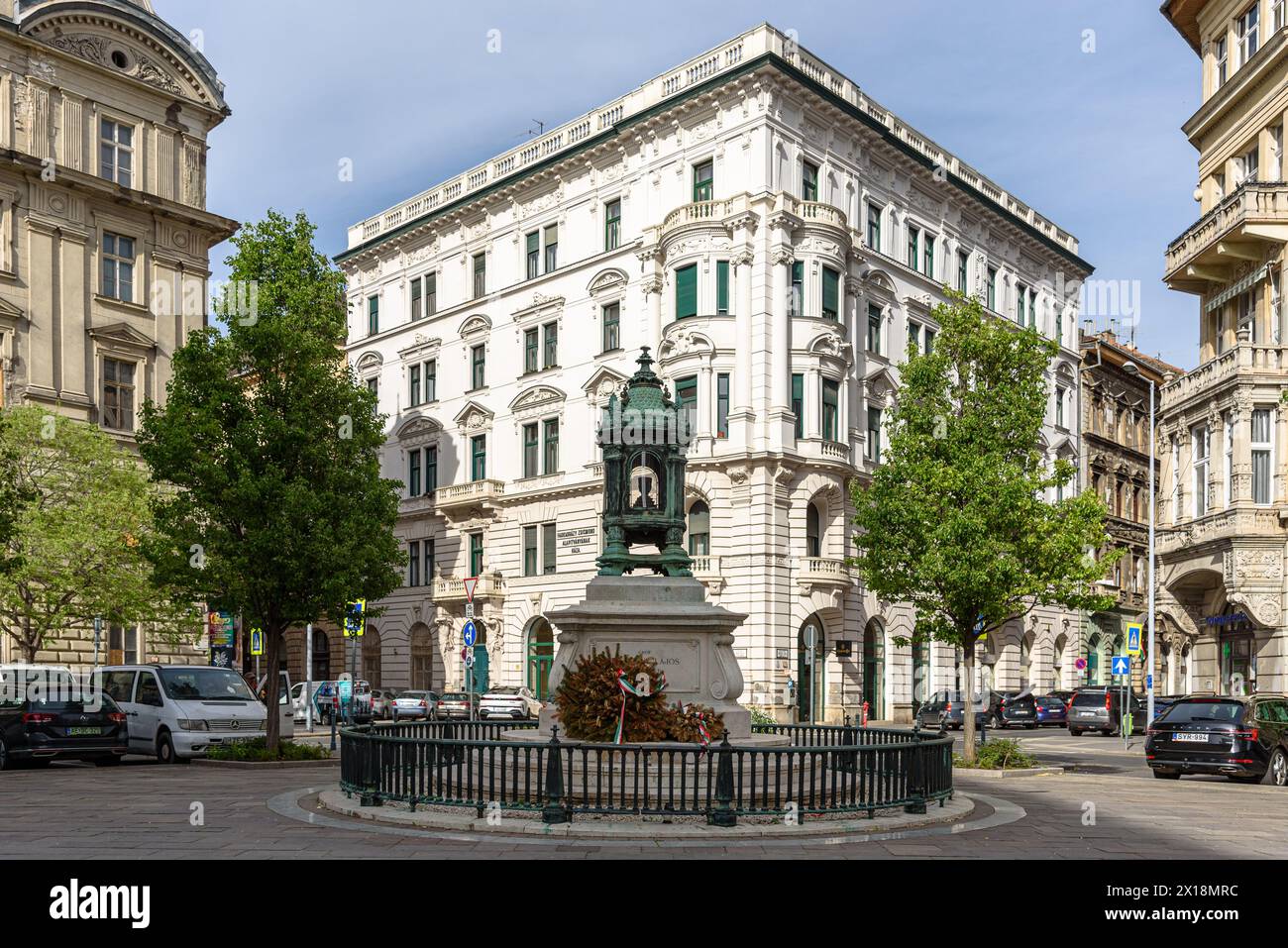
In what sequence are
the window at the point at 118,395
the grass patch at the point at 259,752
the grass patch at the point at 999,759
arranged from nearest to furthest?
1. the grass patch at the point at 259,752
2. the grass patch at the point at 999,759
3. the window at the point at 118,395

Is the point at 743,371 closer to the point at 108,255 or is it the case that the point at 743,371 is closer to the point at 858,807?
the point at 108,255

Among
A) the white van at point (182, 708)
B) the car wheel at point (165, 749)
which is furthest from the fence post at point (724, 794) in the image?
the car wheel at point (165, 749)

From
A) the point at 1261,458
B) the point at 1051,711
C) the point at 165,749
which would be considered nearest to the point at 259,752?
the point at 165,749

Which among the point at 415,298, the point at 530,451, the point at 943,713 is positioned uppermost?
the point at 415,298

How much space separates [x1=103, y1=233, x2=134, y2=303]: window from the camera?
1543 inches

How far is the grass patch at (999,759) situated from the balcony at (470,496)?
27628 mm

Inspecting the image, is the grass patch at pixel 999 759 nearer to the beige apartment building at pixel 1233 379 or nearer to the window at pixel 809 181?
the beige apartment building at pixel 1233 379

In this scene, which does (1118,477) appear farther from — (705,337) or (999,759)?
(999,759)

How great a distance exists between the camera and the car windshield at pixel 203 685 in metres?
23.7

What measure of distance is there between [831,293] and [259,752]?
2629cm

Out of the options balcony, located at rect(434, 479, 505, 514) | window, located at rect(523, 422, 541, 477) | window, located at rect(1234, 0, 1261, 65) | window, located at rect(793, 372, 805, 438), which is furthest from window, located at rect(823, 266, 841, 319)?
balcony, located at rect(434, 479, 505, 514)

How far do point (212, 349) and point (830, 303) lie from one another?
23.3 meters

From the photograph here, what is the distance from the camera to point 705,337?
40.6 meters

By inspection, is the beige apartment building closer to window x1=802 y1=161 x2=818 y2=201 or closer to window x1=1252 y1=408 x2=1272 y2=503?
window x1=1252 y1=408 x2=1272 y2=503
